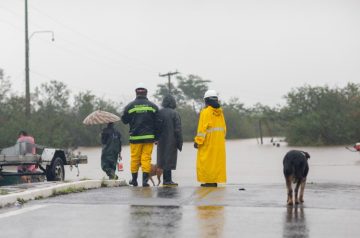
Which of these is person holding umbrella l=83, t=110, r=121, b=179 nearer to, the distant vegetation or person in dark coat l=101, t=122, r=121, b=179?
person in dark coat l=101, t=122, r=121, b=179

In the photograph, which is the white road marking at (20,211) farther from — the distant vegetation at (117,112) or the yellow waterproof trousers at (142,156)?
the distant vegetation at (117,112)

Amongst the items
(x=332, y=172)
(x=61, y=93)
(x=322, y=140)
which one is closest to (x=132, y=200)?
(x=332, y=172)

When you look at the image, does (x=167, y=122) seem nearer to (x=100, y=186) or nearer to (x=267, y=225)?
(x=100, y=186)

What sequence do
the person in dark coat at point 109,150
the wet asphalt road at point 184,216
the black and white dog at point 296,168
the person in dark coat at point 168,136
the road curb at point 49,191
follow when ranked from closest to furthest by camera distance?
the wet asphalt road at point 184,216, the road curb at point 49,191, the black and white dog at point 296,168, the person in dark coat at point 168,136, the person in dark coat at point 109,150

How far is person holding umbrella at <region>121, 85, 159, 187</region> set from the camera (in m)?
13.0

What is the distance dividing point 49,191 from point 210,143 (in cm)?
365

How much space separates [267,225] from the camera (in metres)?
7.45

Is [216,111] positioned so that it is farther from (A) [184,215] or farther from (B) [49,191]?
(A) [184,215]

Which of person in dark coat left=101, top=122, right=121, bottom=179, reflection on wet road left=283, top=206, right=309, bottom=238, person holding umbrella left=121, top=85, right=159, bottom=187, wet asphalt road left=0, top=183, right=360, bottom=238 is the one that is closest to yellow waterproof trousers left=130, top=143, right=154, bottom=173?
person holding umbrella left=121, top=85, right=159, bottom=187

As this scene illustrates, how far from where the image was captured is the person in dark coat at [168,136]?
1348cm

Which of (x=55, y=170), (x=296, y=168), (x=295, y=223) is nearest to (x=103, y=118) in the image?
(x=55, y=170)

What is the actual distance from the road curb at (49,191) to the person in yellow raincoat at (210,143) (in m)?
1.74

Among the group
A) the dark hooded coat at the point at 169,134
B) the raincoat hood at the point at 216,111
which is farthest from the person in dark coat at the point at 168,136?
the raincoat hood at the point at 216,111

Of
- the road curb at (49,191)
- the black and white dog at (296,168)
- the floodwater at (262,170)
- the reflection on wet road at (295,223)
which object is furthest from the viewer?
the floodwater at (262,170)
